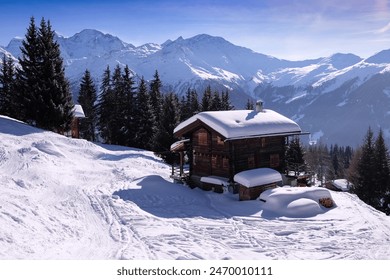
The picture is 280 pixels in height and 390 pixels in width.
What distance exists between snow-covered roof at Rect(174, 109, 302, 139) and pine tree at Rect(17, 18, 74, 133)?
16.4 meters

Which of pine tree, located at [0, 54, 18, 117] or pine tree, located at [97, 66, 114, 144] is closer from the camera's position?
pine tree, located at [0, 54, 18, 117]

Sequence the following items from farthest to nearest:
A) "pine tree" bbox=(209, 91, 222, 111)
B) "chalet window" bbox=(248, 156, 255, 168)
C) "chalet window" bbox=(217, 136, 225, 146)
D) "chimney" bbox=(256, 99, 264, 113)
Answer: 1. "pine tree" bbox=(209, 91, 222, 111)
2. "chimney" bbox=(256, 99, 264, 113)
3. "chalet window" bbox=(248, 156, 255, 168)
4. "chalet window" bbox=(217, 136, 225, 146)

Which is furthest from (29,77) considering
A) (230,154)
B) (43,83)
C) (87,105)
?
(230,154)

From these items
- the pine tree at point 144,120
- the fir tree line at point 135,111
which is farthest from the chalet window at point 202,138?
the pine tree at point 144,120

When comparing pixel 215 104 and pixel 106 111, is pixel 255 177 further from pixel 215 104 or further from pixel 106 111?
pixel 106 111

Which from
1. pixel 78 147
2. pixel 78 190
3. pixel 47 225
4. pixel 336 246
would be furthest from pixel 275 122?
pixel 78 147

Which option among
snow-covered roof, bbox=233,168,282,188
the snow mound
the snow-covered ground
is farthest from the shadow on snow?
snow-covered roof, bbox=233,168,282,188

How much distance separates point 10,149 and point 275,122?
18.6 meters

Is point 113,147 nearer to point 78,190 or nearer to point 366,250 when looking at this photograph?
point 78,190

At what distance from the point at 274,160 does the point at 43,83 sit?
24.5 metres

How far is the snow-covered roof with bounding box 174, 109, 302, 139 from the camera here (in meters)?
21.2

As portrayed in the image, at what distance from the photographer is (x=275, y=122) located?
2359 cm

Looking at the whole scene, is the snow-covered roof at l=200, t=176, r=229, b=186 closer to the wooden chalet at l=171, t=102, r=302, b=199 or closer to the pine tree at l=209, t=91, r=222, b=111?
the wooden chalet at l=171, t=102, r=302, b=199

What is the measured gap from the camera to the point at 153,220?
15.4 m
